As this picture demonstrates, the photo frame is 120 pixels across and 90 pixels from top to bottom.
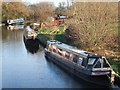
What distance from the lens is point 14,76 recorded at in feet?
51.1

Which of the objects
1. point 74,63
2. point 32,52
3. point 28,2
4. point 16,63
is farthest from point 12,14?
point 74,63

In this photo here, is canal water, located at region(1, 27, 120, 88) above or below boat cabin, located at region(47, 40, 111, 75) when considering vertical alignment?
below

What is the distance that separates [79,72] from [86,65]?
732mm

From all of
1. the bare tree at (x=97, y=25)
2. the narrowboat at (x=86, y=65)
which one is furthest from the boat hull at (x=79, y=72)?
the bare tree at (x=97, y=25)

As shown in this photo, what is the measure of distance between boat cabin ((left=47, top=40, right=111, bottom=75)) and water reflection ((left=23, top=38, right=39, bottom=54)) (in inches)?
187

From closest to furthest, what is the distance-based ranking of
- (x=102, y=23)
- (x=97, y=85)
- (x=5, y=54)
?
(x=97, y=85) < (x=102, y=23) < (x=5, y=54)

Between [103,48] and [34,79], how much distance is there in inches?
218

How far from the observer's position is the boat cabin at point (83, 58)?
1360 cm

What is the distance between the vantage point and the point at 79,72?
48.1ft

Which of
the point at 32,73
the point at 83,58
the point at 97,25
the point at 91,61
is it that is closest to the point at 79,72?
the point at 83,58

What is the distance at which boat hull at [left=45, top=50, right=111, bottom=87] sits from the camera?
13211 millimetres

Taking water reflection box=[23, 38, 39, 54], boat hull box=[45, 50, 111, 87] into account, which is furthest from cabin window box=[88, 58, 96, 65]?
water reflection box=[23, 38, 39, 54]

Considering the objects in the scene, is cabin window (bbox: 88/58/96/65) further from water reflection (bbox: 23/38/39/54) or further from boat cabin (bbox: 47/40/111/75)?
water reflection (bbox: 23/38/39/54)

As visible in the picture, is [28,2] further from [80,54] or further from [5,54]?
[80,54]
